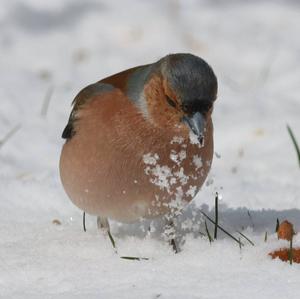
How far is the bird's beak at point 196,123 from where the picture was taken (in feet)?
12.0

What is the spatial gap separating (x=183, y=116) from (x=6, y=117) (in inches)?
105

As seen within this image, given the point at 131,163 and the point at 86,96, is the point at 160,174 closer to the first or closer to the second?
the point at 131,163

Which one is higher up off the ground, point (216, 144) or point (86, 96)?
point (86, 96)

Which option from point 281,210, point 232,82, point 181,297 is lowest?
point 181,297

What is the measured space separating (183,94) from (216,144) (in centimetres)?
223

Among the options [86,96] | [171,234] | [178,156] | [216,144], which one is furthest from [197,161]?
[216,144]

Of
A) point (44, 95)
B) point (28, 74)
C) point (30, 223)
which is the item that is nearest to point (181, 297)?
point (30, 223)

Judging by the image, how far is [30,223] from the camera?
4.51 meters

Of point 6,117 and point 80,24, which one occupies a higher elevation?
point 80,24

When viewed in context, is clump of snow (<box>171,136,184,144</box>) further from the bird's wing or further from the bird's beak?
the bird's wing

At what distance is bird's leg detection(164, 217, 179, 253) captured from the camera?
13.1 feet

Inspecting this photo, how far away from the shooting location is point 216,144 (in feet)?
19.4

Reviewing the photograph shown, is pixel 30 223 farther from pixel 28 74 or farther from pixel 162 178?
pixel 28 74

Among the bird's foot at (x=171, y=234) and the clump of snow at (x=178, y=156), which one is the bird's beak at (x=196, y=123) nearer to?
the clump of snow at (x=178, y=156)
